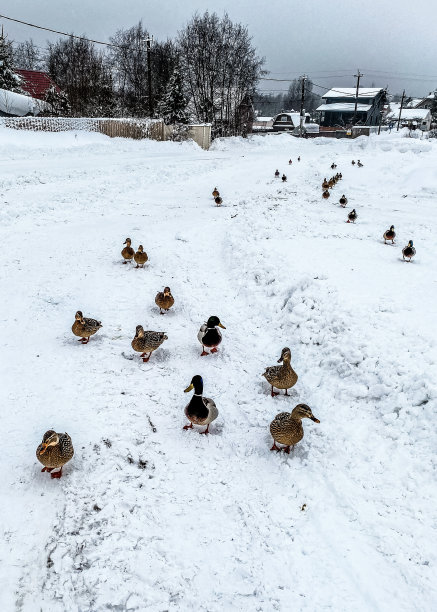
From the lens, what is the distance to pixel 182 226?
12578 mm

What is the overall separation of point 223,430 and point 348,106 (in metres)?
86.8

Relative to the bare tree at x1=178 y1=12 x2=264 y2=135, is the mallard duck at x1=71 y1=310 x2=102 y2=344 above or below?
below

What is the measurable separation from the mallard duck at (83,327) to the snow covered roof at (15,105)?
24.9m

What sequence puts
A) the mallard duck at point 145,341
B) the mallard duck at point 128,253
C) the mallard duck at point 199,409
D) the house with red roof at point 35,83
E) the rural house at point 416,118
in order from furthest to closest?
the rural house at point 416,118 → the house with red roof at point 35,83 → the mallard duck at point 128,253 → the mallard duck at point 145,341 → the mallard duck at point 199,409

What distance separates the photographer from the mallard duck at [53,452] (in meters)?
3.77

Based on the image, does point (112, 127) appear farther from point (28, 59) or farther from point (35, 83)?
point (28, 59)

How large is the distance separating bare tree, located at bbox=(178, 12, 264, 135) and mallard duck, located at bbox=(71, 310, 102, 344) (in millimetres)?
46017

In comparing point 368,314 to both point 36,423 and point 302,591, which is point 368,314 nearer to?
point 302,591

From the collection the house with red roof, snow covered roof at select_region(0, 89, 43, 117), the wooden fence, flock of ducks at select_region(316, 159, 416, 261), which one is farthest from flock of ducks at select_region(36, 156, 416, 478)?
the house with red roof

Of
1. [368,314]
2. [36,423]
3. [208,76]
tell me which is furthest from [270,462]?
[208,76]

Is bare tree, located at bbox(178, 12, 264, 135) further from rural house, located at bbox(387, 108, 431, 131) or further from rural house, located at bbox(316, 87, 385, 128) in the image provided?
rural house, located at bbox(387, 108, 431, 131)

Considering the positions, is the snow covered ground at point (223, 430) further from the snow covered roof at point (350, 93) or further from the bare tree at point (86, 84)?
the snow covered roof at point (350, 93)

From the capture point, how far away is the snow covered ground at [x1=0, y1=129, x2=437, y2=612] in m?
3.23

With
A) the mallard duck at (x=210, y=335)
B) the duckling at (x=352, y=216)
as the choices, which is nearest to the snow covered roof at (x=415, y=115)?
the duckling at (x=352, y=216)
